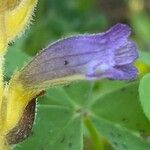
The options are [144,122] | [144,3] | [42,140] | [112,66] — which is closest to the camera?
Result: [112,66]

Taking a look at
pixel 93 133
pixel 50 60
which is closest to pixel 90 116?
pixel 93 133

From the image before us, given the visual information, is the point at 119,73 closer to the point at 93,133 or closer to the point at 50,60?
the point at 50,60

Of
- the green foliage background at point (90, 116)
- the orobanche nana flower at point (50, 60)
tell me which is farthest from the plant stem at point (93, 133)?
the orobanche nana flower at point (50, 60)

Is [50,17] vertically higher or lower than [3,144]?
higher

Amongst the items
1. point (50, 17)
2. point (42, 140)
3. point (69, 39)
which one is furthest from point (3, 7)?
point (50, 17)

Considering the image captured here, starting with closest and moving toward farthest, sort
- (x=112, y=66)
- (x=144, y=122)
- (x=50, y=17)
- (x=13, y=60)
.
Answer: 1. (x=112, y=66)
2. (x=144, y=122)
3. (x=13, y=60)
4. (x=50, y=17)

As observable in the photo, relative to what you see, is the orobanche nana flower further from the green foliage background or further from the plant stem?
the plant stem

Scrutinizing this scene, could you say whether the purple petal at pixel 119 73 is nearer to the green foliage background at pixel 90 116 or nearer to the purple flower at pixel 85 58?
the purple flower at pixel 85 58

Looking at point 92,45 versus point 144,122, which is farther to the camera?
point 144,122

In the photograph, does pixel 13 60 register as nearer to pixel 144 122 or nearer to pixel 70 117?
pixel 70 117
